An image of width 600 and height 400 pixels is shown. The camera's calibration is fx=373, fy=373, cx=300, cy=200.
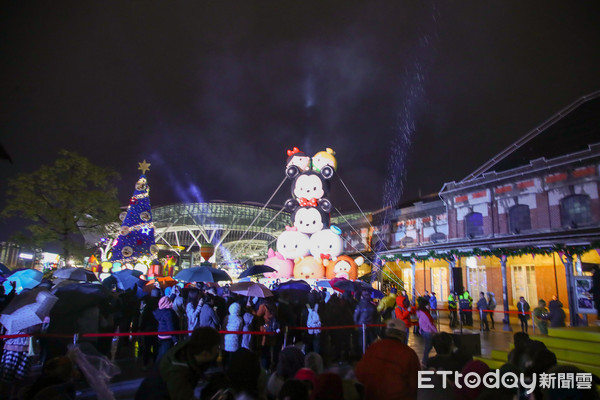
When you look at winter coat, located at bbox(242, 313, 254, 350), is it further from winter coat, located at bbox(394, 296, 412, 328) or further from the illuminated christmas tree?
the illuminated christmas tree

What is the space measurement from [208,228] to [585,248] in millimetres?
42225

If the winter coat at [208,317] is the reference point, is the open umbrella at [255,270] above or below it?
above

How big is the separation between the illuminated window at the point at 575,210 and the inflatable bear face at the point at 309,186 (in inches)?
491

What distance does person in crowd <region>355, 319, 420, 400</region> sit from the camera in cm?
352

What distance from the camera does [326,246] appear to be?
1952 cm

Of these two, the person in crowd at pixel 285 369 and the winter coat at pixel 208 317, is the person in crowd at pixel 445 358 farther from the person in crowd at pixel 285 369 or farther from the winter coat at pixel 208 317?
the winter coat at pixel 208 317

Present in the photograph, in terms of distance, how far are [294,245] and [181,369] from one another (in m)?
17.1

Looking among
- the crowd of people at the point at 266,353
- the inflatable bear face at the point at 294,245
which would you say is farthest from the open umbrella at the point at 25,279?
the inflatable bear face at the point at 294,245

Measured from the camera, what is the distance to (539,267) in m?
19.4

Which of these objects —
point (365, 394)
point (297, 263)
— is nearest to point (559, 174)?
point (297, 263)

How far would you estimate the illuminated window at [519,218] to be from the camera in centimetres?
2089

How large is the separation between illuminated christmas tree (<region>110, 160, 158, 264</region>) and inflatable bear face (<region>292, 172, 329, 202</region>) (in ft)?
39.4

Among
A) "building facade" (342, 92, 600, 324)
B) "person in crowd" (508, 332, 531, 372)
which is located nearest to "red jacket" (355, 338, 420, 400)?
"person in crowd" (508, 332, 531, 372)

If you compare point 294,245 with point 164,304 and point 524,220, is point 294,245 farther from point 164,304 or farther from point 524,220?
point 524,220
